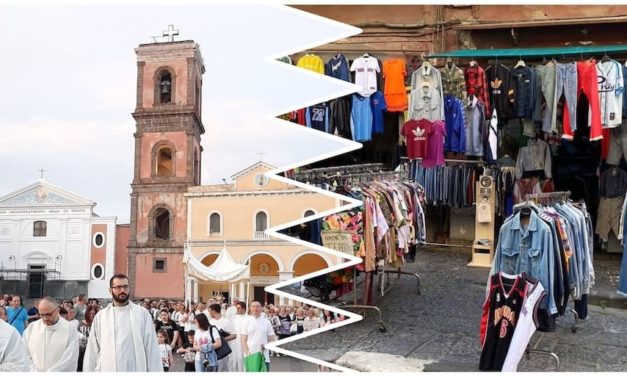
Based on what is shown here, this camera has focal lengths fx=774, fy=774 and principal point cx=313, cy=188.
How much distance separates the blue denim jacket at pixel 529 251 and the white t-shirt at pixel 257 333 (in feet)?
3.68

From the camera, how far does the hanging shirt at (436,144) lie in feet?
16.3

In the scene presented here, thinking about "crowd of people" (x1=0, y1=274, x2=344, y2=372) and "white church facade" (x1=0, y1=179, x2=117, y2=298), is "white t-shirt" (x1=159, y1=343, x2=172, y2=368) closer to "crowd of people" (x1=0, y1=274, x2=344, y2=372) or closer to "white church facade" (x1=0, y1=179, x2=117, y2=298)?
"crowd of people" (x1=0, y1=274, x2=344, y2=372)

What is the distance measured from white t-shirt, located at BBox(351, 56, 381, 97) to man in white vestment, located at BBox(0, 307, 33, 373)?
2.74m

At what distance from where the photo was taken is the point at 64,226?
494cm

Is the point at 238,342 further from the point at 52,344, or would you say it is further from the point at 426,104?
the point at 426,104

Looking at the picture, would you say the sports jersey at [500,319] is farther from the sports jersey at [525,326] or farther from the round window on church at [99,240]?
the round window on church at [99,240]

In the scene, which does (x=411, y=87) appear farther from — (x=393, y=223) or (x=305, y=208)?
(x=305, y=208)

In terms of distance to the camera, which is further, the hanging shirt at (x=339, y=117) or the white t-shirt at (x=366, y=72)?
the white t-shirt at (x=366, y=72)

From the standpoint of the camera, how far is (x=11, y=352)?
314cm

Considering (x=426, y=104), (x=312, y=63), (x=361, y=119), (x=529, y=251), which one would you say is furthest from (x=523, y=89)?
(x=529, y=251)

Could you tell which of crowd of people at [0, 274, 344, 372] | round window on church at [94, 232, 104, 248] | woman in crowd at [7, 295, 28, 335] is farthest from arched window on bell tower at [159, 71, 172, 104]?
woman in crowd at [7, 295, 28, 335]

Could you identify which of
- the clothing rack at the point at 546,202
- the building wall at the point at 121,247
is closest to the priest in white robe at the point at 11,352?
the building wall at the point at 121,247

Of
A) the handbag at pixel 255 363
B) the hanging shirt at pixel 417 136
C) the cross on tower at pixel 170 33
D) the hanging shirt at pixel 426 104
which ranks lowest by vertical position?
the handbag at pixel 255 363

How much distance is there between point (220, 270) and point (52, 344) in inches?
36.9
